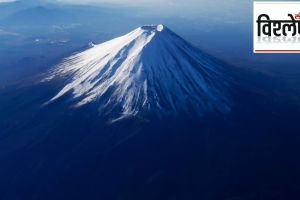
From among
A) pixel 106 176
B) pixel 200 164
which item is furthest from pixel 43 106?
pixel 200 164

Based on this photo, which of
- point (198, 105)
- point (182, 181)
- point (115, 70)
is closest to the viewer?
point (182, 181)

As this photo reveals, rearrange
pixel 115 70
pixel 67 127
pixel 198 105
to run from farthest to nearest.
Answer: pixel 115 70 → pixel 198 105 → pixel 67 127

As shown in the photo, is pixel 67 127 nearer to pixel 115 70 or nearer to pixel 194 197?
pixel 115 70

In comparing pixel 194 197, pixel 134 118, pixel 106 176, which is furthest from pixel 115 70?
pixel 194 197

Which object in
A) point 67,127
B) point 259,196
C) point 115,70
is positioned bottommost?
point 259,196

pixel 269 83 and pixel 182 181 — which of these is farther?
pixel 269 83

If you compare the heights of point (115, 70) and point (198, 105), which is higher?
point (115, 70)
